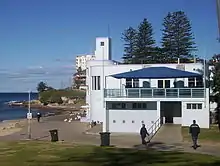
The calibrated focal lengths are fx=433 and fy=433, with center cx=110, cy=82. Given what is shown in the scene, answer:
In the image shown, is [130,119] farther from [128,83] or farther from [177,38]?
[177,38]

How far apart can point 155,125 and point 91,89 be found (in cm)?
1239

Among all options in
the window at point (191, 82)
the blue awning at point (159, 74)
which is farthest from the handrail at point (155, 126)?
the window at point (191, 82)

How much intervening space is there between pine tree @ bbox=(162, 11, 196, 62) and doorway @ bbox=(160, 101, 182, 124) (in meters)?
Answer: 40.1

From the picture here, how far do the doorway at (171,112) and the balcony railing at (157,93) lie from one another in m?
2.59

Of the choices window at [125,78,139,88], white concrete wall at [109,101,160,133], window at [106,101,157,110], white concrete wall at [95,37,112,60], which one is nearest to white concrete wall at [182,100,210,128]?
white concrete wall at [109,101,160,133]

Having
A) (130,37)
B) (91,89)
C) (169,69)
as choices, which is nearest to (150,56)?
(130,37)

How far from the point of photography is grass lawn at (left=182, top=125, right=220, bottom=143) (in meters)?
27.2

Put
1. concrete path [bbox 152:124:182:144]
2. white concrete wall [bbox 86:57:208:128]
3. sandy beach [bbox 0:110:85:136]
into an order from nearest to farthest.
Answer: concrete path [bbox 152:124:182:144]
white concrete wall [bbox 86:57:208:128]
sandy beach [bbox 0:110:85:136]

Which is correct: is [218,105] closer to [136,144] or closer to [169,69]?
[169,69]

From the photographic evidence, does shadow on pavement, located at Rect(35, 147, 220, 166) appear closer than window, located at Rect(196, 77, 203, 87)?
Yes

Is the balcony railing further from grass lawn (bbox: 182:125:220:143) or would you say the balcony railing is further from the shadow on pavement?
the shadow on pavement

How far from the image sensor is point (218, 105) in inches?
1459

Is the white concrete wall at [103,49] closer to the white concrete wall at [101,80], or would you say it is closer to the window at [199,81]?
the white concrete wall at [101,80]

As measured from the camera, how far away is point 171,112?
37.5 metres
